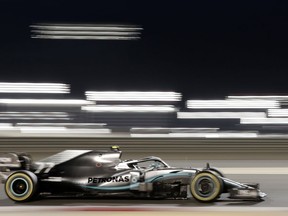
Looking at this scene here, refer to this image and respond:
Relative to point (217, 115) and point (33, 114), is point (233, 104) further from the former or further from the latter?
point (33, 114)

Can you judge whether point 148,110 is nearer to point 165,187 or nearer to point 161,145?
Result: point 161,145

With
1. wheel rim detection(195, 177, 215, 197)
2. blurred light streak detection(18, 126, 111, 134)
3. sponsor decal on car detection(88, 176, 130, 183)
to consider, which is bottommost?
wheel rim detection(195, 177, 215, 197)

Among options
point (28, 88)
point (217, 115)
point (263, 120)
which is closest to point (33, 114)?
point (28, 88)

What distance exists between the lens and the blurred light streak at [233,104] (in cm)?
2061

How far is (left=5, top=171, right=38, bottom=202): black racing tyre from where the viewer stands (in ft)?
20.9

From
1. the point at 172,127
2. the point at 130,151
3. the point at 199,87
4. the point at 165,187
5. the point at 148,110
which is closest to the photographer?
the point at 165,187

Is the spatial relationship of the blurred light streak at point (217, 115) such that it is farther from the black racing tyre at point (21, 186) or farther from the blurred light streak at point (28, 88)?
the black racing tyre at point (21, 186)

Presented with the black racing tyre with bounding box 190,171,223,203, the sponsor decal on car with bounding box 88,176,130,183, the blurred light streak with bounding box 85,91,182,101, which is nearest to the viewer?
the black racing tyre with bounding box 190,171,223,203

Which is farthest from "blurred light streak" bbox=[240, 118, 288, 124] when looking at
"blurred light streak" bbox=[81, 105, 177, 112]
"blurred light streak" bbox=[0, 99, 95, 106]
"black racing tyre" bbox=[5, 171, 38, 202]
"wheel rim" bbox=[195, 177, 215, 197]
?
"black racing tyre" bbox=[5, 171, 38, 202]

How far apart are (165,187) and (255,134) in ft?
36.1

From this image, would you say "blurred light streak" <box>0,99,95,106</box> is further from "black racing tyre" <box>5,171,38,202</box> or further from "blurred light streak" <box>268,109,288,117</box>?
→ "black racing tyre" <box>5,171,38,202</box>

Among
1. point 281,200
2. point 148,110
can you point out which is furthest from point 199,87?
point 281,200

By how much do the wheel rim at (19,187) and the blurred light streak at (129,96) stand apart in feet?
47.6

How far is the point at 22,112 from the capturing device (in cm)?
1845
